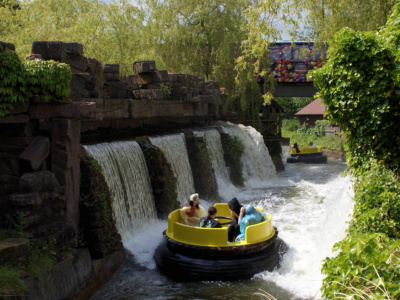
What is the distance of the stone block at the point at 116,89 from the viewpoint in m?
11.1

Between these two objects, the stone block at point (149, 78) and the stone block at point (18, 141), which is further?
the stone block at point (149, 78)

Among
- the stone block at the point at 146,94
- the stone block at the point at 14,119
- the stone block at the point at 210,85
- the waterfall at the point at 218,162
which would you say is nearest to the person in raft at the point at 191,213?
the stone block at the point at 14,119

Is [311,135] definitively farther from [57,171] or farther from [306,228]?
[57,171]

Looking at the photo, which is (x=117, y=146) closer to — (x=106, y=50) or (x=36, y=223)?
(x=36, y=223)

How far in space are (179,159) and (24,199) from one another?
6.94 meters

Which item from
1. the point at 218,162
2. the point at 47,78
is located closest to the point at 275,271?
the point at 47,78

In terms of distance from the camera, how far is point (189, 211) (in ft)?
27.9

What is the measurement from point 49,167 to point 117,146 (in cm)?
271

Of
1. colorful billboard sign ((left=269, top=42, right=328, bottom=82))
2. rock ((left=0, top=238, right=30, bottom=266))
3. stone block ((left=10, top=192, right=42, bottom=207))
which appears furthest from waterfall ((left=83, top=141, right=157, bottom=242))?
colorful billboard sign ((left=269, top=42, right=328, bottom=82))

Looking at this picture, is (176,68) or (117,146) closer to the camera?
(117,146)

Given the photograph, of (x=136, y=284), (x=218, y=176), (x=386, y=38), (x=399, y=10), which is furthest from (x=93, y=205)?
(x=218, y=176)

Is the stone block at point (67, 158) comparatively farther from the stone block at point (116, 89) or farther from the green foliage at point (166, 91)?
the green foliage at point (166, 91)

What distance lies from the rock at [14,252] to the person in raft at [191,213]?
3.28 metres

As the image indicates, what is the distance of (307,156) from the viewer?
24359 millimetres
